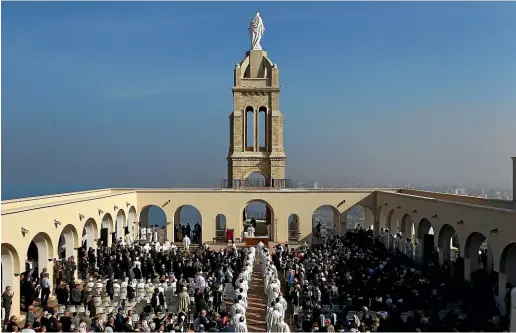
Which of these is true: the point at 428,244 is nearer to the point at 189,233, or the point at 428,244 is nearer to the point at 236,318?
the point at 236,318

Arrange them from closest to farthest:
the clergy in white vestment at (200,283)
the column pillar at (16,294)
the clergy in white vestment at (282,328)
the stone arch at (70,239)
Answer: the clergy in white vestment at (282,328) → the column pillar at (16,294) → the clergy in white vestment at (200,283) → the stone arch at (70,239)

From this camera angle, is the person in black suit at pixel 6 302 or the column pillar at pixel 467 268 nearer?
the person in black suit at pixel 6 302

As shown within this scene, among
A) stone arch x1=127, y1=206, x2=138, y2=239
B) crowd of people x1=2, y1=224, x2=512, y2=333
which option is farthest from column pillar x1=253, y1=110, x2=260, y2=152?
crowd of people x1=2, y1=224, x2=512, y2=333

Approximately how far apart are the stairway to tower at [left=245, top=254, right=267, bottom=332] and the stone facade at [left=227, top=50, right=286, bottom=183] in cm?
1373

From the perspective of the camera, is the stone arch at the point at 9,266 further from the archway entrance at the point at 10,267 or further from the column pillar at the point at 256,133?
the column pillar at the point at 256,133

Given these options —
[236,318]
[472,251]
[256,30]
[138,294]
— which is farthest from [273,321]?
[256,30]

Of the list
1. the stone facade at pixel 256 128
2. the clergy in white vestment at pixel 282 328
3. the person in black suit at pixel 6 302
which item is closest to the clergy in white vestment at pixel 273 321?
the clergy in white vestment at pixel 282 328

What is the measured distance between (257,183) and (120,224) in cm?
922

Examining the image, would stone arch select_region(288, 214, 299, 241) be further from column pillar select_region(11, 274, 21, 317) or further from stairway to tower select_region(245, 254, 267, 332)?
column pillar select_region(11, 274, 21, 317)

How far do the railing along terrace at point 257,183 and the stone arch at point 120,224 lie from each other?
25.1 feet

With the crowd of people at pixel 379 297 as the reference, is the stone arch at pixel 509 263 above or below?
above

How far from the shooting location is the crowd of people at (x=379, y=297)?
14258mm

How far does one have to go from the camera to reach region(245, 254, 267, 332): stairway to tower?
1768 cm

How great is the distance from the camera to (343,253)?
2558 centimetres
